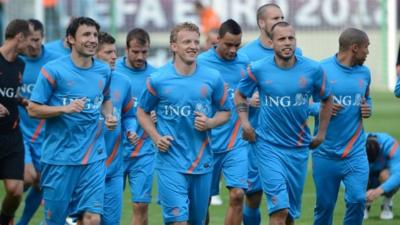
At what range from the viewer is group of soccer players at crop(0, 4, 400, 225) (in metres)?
11.4

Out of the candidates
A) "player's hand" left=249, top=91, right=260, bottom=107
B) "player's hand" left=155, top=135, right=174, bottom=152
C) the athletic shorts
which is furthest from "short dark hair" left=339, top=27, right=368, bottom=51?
the athletic shorts

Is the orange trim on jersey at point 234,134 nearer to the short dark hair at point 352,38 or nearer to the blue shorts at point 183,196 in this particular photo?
the short dark hair at point 352,38

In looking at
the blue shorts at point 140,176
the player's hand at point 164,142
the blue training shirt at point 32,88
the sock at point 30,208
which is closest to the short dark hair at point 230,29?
the blue shorts at point 140,176

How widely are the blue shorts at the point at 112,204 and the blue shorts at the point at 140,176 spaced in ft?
3.11

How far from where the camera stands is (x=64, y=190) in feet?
37.4

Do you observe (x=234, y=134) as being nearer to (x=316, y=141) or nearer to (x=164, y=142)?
(x=316, y=141)

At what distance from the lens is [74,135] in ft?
37.4

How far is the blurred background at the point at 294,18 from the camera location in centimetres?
3672

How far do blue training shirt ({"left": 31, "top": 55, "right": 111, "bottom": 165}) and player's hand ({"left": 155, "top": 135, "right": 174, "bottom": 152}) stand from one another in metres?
0.60

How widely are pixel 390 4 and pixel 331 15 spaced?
1926 millimetres

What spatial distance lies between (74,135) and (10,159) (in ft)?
7.37

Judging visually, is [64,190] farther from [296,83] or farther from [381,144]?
[381,144]

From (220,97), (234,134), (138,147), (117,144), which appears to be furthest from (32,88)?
(220,97)

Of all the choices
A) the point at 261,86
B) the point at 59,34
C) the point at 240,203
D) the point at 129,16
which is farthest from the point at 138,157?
the point at 129,16
